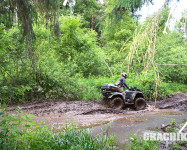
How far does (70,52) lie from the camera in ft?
56.1

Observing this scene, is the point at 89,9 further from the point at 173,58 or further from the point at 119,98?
the point at 119,98

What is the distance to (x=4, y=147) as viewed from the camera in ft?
8.19

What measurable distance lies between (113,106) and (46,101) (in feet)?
13.5

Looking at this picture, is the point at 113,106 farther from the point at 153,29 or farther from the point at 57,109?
the point at 153,29

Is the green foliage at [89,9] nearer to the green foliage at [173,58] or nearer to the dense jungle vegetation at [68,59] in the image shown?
the dense jungle vegetation at [68,59]

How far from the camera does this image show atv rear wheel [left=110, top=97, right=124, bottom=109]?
8898mm

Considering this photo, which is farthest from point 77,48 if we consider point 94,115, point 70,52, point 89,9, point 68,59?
point 94,115

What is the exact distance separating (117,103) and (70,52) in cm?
964

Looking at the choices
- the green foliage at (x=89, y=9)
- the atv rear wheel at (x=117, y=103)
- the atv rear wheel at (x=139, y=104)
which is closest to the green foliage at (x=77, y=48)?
the atv rear wheel at (x=117, y=103)

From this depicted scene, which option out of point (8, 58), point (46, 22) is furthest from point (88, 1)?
point (46, 22)

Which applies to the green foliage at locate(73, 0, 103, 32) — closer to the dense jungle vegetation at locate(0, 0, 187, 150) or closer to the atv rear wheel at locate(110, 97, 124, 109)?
the dense jungle vegetation at locate(0, 0, 187, 150)

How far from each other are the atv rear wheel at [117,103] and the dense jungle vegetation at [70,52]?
187 centimetres

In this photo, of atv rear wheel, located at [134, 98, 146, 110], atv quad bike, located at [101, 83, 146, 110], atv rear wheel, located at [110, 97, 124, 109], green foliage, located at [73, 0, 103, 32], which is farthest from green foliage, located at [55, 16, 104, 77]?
atv rear wheel, located at [134, 98, 146, 110]

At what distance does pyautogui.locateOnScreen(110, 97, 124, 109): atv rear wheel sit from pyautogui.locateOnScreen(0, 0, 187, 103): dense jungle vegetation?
6.15 ft
